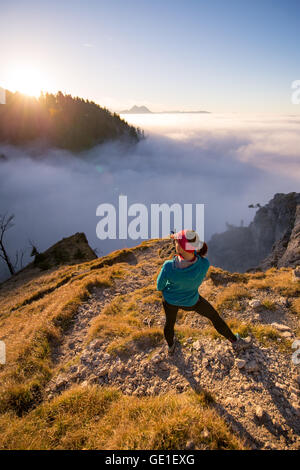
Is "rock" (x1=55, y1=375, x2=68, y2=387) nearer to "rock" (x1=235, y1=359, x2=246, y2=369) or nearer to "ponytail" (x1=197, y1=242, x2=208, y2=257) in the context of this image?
"rock" (x1=235, y1=359, x2=246, y2=369)

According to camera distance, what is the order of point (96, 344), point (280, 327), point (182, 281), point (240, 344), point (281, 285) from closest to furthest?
point (182, 281), point (240, 344), point (280, 327), point (96, 344), point (281, 285)

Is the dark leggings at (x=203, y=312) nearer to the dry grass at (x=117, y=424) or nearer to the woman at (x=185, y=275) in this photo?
the woman at (x=185, y=275)

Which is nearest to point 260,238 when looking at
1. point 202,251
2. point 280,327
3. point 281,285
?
A: point 281,285

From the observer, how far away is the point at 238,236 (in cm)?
16962

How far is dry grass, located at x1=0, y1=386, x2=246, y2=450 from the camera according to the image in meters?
3.31

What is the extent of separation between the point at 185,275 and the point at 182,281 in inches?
6.0

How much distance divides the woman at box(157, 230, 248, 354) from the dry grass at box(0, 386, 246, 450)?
66.5 inches

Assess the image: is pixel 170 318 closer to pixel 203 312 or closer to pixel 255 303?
pixel 203 312

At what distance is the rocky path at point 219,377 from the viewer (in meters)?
3.78

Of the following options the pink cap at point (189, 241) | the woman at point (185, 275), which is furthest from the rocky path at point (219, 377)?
the pink cap at point (189, 241)

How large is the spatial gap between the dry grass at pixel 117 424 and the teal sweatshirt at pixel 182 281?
1.81 m

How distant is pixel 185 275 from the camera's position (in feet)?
14.0

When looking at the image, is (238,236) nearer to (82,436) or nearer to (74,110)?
(74,110)
